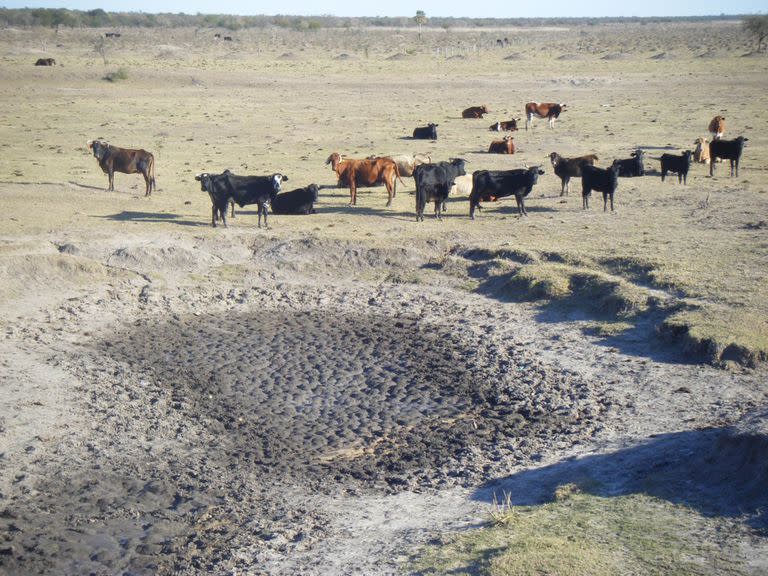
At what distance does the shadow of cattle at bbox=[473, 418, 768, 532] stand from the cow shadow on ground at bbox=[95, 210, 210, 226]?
10412 millimetres

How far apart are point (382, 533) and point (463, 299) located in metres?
6.78

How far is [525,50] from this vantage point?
72688 mm

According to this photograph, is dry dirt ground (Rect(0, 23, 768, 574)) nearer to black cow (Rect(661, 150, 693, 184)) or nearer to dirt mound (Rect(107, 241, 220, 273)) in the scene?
dirt mound (Rect(107, 241, 220, 273))

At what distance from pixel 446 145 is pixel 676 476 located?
2042cm

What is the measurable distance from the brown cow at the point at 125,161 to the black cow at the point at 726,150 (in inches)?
516

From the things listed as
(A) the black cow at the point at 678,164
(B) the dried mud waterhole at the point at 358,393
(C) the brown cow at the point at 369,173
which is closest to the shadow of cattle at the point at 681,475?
(B) the dried mud waterhole at the point at 358,393

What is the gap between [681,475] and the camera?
→ 8141 mm

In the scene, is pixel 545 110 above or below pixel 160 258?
above

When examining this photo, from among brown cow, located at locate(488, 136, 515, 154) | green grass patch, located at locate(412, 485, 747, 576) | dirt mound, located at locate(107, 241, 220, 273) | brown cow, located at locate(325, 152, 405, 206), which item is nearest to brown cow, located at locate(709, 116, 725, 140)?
brown cow, located at locate(488, 136, 515, 154)

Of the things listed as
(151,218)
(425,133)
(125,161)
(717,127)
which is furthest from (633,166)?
(125,161)

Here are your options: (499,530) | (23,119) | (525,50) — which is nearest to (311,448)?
(499,530)

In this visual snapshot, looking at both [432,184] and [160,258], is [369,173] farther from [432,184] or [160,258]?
[160,258]

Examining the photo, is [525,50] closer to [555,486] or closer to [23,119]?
[23,119]

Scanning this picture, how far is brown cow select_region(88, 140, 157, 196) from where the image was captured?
1981cm
